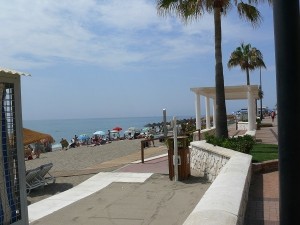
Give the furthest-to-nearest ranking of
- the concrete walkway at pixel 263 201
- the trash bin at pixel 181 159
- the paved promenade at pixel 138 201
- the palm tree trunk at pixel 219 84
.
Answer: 1. the palm tree trunk at pixel 219 84
2. the trash bin at pixel 181 159
3. the paved promenade at pixel 138 201
4. the concrete walkway at pixel 263 201

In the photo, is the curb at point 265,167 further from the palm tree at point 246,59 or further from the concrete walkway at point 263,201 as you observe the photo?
the palm tree at point 246,59

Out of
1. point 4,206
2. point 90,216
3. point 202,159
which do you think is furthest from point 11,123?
point 202,159

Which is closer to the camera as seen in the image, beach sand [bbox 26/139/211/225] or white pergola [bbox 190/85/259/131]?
beach sand [bbox 26/139/211/225]

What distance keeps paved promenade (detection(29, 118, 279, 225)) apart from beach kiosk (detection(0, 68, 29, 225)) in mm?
3184

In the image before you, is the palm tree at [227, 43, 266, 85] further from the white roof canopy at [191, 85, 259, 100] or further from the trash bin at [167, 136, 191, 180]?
the trash bin at [167, 136, 191, 180]

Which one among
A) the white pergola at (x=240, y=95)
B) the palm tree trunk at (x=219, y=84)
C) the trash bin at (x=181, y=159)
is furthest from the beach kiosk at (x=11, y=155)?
the white pergola at (x=240, y=95)

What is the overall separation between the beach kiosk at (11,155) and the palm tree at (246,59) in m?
40.2

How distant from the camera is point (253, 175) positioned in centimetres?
982

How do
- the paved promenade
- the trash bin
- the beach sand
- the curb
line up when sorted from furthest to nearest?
the trash bin → the curb → the beach sand → the paved promenade

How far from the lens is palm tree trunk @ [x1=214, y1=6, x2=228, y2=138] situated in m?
15.3

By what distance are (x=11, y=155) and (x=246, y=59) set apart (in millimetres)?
41548

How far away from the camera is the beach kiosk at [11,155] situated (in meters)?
4.36

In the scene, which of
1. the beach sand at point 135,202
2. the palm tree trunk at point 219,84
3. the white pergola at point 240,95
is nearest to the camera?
the beach sand at point 135,202

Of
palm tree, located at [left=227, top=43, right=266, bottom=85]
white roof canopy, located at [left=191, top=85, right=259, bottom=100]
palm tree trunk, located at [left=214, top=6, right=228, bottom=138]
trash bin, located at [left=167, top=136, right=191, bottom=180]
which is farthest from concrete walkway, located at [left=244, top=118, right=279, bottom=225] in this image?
palm tree, located at [left=227, top=43, right=266, bottom=85]
